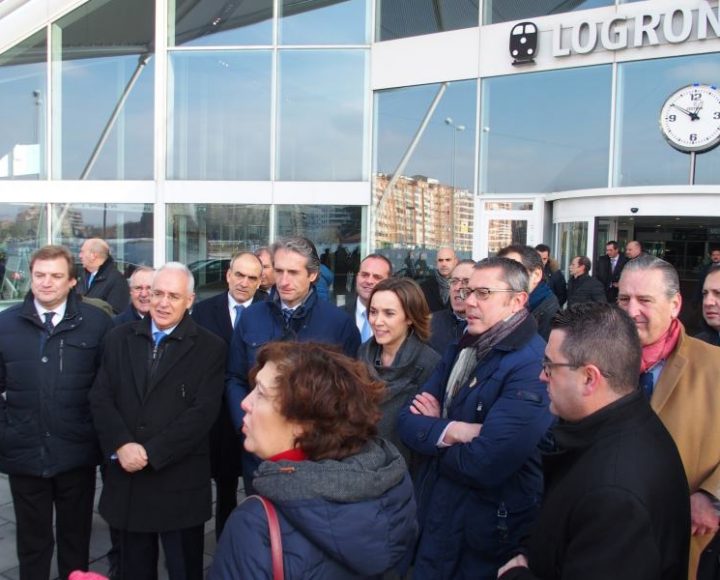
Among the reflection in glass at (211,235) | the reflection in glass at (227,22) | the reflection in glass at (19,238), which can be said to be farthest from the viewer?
the reflection in glass at (19,238)

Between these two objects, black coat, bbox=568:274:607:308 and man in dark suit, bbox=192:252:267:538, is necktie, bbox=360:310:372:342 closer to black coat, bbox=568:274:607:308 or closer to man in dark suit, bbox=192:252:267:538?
man in dark suit, bbox=192:252:267:538

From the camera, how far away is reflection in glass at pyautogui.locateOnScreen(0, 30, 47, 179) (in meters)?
12.7

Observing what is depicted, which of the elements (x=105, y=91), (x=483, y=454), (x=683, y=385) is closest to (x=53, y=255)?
(x=483, y=454)

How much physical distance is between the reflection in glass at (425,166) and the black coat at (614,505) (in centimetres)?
1008

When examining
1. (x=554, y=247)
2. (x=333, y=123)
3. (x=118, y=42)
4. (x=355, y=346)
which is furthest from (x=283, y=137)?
(x=355, y=346)

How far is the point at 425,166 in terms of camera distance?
1177 cm

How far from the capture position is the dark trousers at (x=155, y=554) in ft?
10.2

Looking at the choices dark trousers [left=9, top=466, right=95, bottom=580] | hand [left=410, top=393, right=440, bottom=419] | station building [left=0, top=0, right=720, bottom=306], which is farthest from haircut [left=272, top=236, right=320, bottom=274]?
station building [left=0, top=0, right=720, bottom=306]

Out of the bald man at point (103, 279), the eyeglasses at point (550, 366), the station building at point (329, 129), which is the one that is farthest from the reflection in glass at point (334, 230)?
the eyeglasses at point (550, 366)

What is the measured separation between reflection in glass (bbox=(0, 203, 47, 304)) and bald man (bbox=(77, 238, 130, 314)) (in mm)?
7666

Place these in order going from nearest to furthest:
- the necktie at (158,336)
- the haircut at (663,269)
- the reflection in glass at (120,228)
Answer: the haircut at (663,269), the necktie at (158,336), the reflection in glass at (120,228)

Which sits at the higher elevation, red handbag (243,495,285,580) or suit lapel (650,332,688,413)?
suit lapel (650,332,688,413)

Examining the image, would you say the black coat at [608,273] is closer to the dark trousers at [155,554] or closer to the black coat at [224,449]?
the black coat at [224,449]

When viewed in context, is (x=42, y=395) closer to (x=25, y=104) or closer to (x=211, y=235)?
(x=211, y=235)
